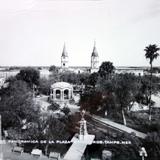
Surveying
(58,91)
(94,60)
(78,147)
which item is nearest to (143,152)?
(78,147)

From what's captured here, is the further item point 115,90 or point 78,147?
point 115,90

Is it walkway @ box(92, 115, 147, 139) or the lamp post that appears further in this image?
walkway @ box(92, 115, 147, 139)

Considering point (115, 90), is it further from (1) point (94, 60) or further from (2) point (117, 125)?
(1) point (94, 60)

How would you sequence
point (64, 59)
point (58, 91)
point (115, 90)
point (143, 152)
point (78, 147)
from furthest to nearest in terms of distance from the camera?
1. point (58, 91)
2. point (115, 90)
3. point (64, 59)
4. point (78, 147)
5. point (143, 152)

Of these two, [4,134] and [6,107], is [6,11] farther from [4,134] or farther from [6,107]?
[4,134]

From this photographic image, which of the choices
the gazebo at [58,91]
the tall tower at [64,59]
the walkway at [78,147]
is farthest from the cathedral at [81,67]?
the walkway at [78,147]

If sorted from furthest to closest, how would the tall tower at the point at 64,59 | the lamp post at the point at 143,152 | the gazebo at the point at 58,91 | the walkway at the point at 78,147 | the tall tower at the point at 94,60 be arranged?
the gazebo at the point at 58,91, the tall tower at the point at 64,59, the tall tower at the point at 94,60, the walkway at the point at 78,147, the lamp post at the point at 143,152

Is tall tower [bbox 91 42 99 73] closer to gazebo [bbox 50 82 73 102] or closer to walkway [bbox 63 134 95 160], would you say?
gazebo [bbox 50 82 73 102]

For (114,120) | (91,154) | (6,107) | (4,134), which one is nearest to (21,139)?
(4,134)

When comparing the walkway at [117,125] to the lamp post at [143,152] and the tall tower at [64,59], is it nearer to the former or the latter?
the lamp post at [143,152]

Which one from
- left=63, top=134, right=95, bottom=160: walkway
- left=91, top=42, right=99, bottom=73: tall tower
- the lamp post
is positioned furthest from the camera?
left=91, top=42, right=99, bottom=73: tall tower

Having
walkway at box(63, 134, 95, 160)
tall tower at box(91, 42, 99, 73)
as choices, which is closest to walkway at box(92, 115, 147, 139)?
walkway at box(63, 134, 95, 160)

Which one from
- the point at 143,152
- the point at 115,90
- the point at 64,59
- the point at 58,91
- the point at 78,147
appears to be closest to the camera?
the point at 143,152
